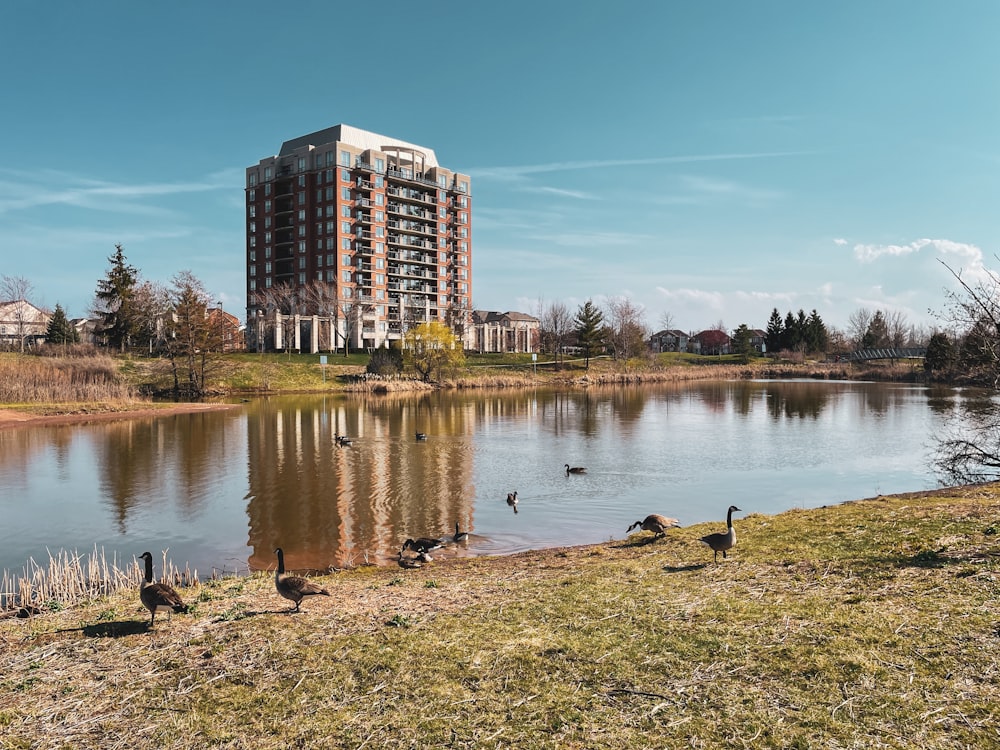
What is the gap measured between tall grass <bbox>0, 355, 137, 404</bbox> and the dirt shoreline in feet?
13.0

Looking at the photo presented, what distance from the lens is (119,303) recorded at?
7681 cm

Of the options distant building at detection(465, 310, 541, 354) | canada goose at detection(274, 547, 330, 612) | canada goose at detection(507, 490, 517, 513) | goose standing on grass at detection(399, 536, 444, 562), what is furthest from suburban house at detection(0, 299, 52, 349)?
canada goose at detection(274, 547, 330, 612)

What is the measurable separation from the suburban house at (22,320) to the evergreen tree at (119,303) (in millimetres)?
11011

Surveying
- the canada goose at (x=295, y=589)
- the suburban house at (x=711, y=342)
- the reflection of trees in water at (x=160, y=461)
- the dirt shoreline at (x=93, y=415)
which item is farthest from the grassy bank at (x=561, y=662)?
the suburban house at (x=711, y=342)

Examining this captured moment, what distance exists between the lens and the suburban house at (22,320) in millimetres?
83188

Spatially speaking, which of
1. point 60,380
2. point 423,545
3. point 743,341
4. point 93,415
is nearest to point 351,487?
point 423,545

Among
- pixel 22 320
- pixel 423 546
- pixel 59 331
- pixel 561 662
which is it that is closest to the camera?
pixel 561 662

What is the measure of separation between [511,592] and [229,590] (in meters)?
5.22

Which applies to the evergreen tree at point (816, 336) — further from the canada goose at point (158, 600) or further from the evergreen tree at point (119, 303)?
the canada goose at point (158, 600)

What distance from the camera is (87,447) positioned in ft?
111

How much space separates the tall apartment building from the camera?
102812 millimetres

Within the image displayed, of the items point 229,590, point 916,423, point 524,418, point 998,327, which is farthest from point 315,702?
point 916,423

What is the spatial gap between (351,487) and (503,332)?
346 ft

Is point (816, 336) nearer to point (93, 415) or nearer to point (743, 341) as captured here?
point (743, 341)
